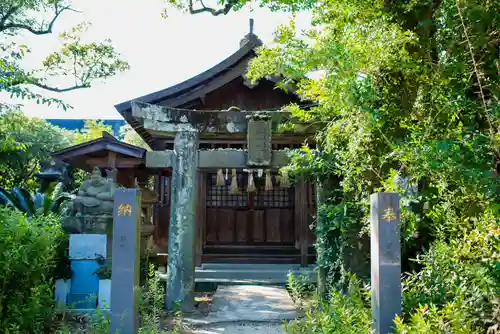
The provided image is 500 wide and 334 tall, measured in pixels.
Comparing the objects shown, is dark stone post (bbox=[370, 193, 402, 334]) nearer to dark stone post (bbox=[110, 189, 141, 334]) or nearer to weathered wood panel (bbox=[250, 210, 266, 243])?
dark stone post (bbox=[110, 189, 141, 334])

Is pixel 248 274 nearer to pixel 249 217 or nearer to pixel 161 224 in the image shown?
pixel 249 217

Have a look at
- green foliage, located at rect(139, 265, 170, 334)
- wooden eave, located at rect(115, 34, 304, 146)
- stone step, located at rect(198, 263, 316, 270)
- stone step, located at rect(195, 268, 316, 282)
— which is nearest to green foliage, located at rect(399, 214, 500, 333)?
green foliage, located at rect(139, 265, 170, 334)

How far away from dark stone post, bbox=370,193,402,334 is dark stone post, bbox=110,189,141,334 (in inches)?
108

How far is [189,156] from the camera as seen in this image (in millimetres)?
8398

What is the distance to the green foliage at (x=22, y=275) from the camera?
18.3 ft

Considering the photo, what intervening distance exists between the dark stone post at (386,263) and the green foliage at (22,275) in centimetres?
416

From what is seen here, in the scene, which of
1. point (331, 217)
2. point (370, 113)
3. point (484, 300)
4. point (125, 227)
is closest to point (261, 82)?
point (331, 217)

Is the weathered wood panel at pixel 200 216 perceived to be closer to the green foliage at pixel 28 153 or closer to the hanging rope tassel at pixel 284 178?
the hanging rope tassel at pixel 284 178

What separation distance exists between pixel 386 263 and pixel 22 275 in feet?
15.6

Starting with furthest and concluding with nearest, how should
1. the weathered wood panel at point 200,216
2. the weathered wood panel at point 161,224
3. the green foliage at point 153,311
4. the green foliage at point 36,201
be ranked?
1. the weathered wood panel at point 161,224
2. the weathered wood panel at point 200,216
3. the green foliage at point 36,201
4. the green foliage at point 153,311

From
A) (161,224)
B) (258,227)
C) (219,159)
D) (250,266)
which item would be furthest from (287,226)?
(219,159)

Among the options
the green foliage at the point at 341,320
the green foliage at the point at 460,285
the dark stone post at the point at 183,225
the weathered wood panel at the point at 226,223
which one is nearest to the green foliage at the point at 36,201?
the dark stone post at the point at 183,225

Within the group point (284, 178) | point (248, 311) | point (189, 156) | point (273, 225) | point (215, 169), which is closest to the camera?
point (248, 311)

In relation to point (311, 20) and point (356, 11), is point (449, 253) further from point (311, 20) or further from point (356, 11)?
point (311, 20)
